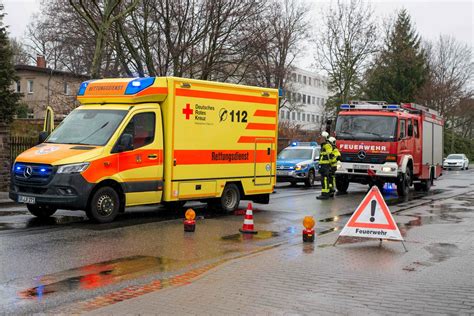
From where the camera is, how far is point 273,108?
15039 millimetres

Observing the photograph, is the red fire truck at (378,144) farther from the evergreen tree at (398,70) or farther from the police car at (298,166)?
the evergreen tree at (398,70)

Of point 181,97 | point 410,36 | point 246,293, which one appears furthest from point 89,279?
point 410,36

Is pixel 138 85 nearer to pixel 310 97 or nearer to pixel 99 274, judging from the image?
pixel 99 274

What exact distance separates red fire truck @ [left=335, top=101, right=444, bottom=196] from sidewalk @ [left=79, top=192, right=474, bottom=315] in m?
9.28

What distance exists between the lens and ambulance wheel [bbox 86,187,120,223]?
11.3 metres

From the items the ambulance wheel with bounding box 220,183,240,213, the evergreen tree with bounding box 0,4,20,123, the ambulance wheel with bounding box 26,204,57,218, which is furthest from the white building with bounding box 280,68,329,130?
the ambulance wheel with bounding box 26,204,57,218

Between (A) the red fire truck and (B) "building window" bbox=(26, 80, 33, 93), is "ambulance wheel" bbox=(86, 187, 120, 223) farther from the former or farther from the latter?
(B) "building window" bbox=(26, 80, 33, 93)

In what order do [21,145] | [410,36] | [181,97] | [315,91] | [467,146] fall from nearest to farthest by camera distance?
[181,97] < [21,145] < [410,36] < [467,146] < [315,91]

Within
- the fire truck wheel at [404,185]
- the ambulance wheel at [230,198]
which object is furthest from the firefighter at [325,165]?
the ambulance wheel at [230,198]

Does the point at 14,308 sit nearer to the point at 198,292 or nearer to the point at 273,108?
the point at 198,292

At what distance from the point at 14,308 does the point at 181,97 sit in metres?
7.37

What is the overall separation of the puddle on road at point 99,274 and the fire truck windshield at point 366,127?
42.0 ft

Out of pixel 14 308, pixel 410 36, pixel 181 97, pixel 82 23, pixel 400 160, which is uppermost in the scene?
pixel 410 36

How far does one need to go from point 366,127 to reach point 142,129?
10.2m
